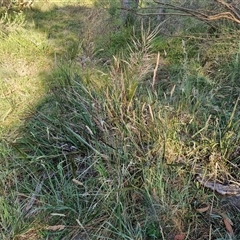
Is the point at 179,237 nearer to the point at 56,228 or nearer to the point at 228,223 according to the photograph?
the point at 228,223

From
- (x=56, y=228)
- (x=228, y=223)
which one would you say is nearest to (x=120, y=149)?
(x=56, y=228)

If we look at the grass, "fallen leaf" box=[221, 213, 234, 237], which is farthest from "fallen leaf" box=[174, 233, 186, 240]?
"fallen leaf" box=[221, 213, 234, 237]

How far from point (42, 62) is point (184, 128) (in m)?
1.89

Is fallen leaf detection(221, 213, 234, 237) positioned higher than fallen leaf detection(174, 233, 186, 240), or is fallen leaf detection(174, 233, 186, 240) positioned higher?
fallen leaf detection(174, 233, 186, 240)

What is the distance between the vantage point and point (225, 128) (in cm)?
232

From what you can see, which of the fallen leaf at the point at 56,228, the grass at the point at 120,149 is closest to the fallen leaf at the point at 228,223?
the grass at the point at 120,149

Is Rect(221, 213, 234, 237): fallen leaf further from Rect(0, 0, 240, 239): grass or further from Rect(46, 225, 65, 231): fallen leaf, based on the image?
Rect(46, 225, 65, 231): fallen leaf

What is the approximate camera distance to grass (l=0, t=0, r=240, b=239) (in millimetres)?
2039

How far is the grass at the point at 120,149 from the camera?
2039mm

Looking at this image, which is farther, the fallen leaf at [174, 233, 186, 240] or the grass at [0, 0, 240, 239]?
the grass at [0, 0, 240, 239]

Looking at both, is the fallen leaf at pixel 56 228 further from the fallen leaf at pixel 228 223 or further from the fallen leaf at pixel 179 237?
the fallen leaf at pixel 228 223

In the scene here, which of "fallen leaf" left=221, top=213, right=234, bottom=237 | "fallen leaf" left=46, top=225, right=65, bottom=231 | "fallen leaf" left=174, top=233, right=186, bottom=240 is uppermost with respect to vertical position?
"fallen leaf" left=46, top=225, right=65, bottom=231

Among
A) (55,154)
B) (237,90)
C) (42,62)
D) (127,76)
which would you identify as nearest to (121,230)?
(55,154)

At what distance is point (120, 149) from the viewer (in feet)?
7.44
